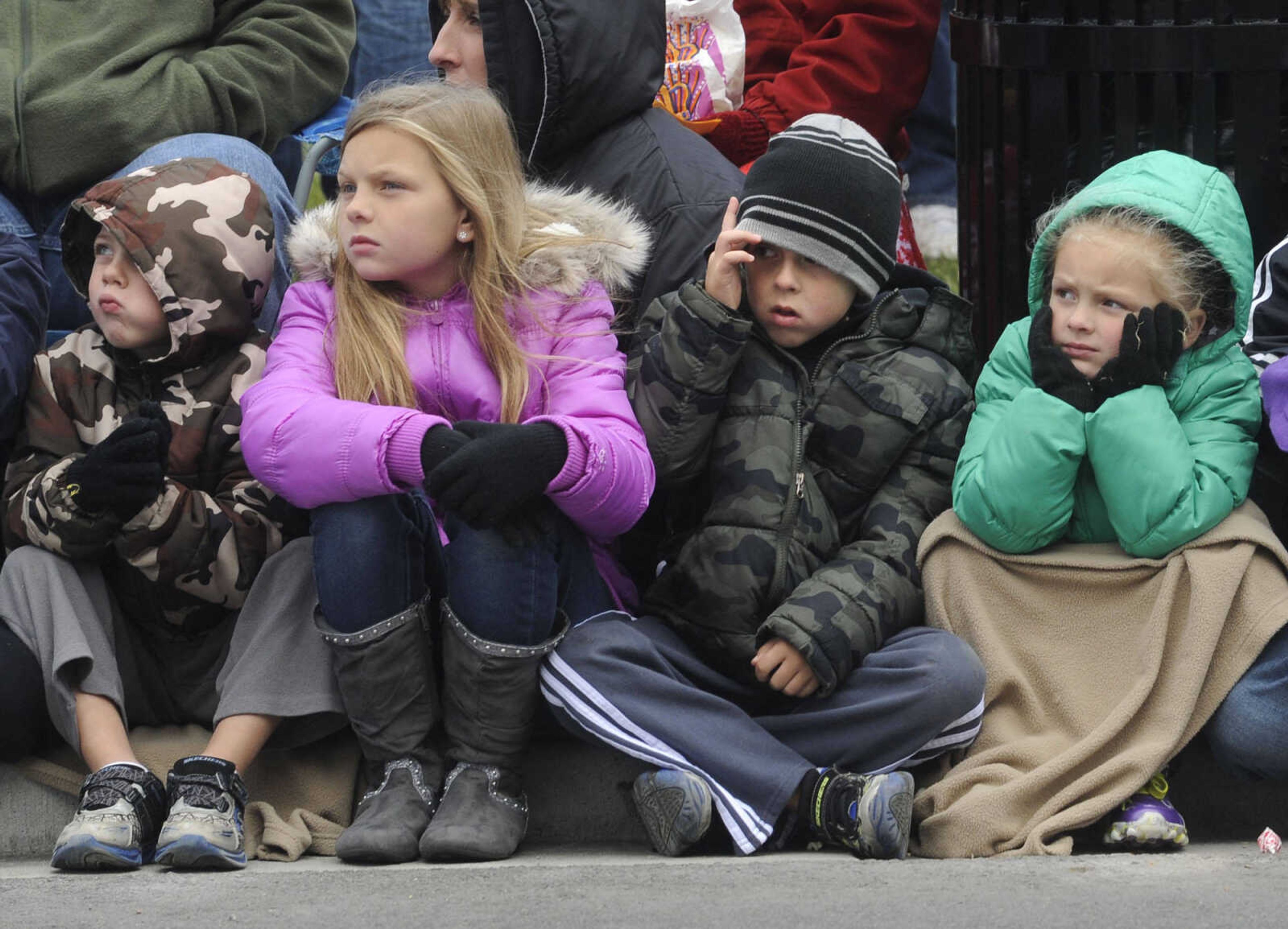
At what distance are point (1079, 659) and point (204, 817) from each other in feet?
5.23

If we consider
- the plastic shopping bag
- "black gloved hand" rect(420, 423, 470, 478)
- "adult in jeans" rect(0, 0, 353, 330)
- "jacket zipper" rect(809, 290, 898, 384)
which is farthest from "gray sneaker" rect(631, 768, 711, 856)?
the plastic shopping bag

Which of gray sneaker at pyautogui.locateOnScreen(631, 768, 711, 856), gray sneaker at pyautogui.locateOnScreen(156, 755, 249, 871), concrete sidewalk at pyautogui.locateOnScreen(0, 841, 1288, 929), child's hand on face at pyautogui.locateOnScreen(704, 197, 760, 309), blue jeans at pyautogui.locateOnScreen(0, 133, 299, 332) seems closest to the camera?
concrete sidewalk at pyautogui.locateOnScreen(0, 841, 1288, 929)

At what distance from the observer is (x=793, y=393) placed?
361 centimetres

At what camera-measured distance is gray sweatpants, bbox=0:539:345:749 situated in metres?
3.41

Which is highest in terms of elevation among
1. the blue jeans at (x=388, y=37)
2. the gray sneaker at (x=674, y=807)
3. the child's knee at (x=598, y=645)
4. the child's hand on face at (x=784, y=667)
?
the blue jeans at (x=388, y=37)

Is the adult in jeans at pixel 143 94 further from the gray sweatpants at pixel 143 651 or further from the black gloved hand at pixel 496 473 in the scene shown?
the black gloved hand at pixel 496 473

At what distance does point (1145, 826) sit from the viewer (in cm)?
324

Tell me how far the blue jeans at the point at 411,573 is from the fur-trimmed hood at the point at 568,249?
550 millimetres

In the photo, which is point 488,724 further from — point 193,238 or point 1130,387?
point 1130,387

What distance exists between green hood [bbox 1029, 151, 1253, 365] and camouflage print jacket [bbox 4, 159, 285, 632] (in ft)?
5.38

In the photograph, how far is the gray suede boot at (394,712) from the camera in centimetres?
330

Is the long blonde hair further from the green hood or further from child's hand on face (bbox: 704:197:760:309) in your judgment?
the green hood

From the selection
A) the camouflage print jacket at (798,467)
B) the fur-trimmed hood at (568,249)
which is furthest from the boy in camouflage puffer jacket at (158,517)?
the camouflage print jacket at (798,467)

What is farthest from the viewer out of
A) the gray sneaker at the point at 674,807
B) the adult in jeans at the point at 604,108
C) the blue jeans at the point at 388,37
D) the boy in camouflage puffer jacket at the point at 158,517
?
the blue jeans at the point at 388,37
